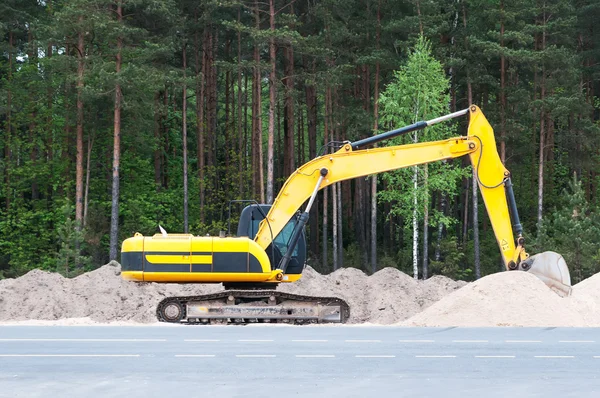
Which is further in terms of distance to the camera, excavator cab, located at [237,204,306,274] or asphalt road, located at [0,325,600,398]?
excavator cab, located at [237,204,306,274]

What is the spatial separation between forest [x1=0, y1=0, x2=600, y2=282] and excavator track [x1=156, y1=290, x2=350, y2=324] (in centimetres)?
1696

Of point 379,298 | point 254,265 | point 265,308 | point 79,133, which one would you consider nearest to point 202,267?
point 254,265

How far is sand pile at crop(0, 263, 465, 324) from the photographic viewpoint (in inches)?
918

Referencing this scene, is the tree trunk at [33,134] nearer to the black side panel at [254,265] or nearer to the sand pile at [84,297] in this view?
the sand pile at [84,297]

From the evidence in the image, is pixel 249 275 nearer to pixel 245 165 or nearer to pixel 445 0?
pixel 445 0

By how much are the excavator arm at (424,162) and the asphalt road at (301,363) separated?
2321 mm

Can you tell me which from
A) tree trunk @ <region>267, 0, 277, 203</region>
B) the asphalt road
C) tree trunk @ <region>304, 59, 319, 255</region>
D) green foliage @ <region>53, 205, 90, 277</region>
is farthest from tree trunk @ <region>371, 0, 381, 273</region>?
the asphalt road

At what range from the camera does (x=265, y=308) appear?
2077 cm

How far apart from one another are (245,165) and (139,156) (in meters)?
9.45

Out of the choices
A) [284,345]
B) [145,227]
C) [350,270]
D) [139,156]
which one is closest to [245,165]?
[139,156]

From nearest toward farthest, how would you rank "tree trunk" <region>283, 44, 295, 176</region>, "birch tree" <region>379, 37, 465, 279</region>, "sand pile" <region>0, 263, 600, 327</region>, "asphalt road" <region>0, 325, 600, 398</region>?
"asphalt road" <region>0, 325, 600, 398</region> < "sand pile" <region>0, 263, 600, 327</region> < "birch tree" <region>379, 37, 465, 279</region> < "tree trunk" <region>283, 44, 295, 176</region>

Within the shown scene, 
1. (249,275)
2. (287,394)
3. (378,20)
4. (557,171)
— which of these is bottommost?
(287,394)

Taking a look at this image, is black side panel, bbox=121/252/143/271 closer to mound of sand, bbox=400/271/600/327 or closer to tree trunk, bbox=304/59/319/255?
mound of sand, bbox=400/271/600/327

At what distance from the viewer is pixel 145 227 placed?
44062 millimetres
